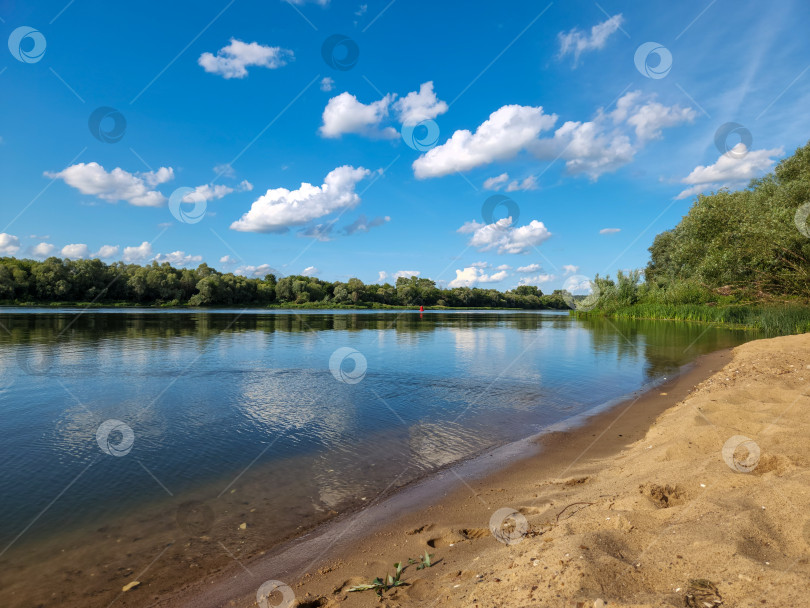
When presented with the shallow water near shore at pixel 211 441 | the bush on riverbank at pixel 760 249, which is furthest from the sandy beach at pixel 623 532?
the bush on riverbank at pixel 760 249

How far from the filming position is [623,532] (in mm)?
4570

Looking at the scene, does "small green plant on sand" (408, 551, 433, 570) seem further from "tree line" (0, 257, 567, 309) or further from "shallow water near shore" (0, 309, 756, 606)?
"tree line" (0, 257, 567, 309)

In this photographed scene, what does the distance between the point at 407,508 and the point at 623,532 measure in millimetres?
3717

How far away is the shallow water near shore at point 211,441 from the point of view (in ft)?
20.8

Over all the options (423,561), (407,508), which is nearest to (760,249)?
(407,508)

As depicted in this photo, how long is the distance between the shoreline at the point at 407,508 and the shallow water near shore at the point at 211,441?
0.37m

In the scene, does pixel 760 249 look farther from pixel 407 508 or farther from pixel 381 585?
pixel 381 585

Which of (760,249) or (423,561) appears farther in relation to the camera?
(760,249)

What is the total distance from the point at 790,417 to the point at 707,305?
60132 millimetres

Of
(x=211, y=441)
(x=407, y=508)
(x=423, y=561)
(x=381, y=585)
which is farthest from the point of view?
(x=211, y=441)

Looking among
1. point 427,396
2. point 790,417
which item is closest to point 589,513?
point 790,417

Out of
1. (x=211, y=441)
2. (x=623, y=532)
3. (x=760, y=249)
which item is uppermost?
(x=760, y=249)

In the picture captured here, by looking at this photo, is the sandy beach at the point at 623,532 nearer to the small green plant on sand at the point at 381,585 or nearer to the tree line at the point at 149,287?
the small green plant on sand at the point at 381,585

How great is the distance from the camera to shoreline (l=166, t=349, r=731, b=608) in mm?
5371
